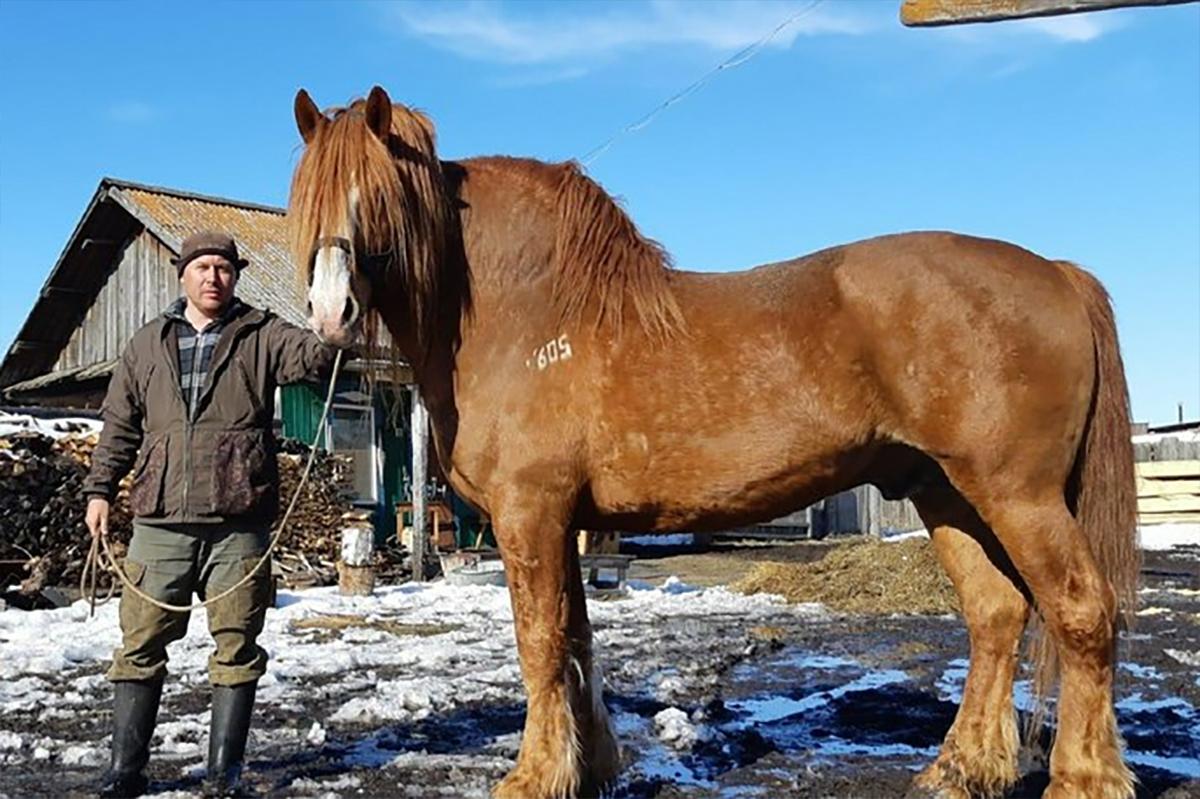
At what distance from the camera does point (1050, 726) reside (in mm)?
4562

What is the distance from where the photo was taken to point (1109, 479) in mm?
3484

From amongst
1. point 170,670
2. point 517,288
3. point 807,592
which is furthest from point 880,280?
point 807,592

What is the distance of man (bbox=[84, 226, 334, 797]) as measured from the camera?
3.80 metres

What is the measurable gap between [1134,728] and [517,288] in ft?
10.6

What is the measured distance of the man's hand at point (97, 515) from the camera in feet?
12.9

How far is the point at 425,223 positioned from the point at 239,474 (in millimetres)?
1106

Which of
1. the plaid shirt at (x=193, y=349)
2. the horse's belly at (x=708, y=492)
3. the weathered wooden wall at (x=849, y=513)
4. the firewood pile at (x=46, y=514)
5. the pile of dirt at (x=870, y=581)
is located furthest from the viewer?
the weathered wooden wall at (x=849, y=513)

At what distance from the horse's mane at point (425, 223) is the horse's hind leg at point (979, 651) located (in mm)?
1309

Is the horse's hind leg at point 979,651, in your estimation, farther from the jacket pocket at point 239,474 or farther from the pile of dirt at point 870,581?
the pile of dirt at point 870,581

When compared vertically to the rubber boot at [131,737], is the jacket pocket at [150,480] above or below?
above

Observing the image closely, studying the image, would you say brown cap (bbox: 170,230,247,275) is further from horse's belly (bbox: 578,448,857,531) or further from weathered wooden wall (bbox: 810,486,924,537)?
weathered wooden wall (bbox: 810,486,924,537)

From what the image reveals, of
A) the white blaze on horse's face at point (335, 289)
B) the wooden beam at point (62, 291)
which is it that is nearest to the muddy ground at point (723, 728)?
the white blaze on horse's face at point (335, 289)

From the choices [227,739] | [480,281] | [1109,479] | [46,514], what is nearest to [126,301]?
[46,514]

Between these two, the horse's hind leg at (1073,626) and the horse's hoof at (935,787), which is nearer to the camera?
the horse's hind leg at (1073,626)
